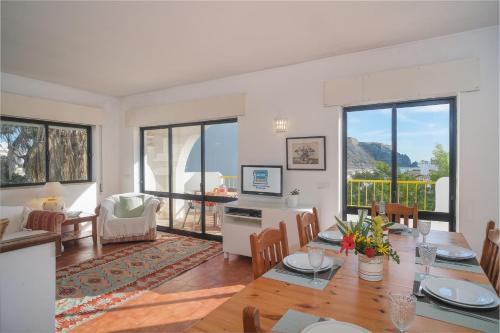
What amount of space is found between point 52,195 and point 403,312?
183 inches

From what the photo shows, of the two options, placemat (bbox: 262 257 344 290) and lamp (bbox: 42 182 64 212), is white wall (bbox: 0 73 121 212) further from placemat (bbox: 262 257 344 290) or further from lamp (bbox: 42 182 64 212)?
placemat (bbox: 262 257 344 290)

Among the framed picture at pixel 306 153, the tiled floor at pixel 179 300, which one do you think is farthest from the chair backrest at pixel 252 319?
the framed picture at pixel 306 153

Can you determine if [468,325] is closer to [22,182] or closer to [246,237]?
[246,237]

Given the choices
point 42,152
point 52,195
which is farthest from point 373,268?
point 42,152

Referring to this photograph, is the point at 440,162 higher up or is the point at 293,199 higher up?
the point at 440,162

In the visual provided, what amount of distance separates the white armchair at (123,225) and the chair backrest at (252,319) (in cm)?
408

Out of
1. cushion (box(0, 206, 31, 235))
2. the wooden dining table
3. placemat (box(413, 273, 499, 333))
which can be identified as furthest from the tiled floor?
placemat (box(413, 273, 499, 333))

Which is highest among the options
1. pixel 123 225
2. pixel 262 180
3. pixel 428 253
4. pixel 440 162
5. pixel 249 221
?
pixel 440 162

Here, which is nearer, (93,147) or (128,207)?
(128,207)

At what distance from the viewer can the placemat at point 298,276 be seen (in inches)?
50.1

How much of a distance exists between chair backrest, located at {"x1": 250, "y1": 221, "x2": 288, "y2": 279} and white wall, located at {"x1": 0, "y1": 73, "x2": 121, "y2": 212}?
12.6 ft

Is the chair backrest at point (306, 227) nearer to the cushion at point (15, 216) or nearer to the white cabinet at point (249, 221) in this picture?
the white cabinet at point (249, 221)

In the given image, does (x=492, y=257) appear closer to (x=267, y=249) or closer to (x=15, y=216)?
(x=267, y=249)

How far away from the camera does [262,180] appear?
3.99m
